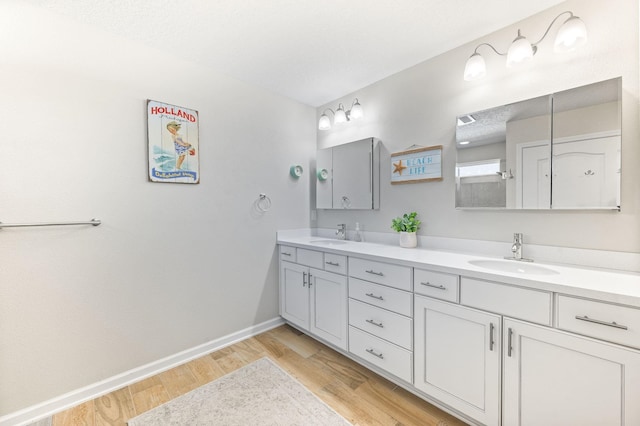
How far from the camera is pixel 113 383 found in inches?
70.9

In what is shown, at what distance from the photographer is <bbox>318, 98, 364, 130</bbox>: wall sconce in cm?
254

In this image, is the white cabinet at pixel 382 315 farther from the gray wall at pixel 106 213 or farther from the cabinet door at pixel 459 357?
the gray wall at pixel 106 213

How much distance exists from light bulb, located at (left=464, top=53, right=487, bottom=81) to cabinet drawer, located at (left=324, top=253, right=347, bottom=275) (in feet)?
4.95

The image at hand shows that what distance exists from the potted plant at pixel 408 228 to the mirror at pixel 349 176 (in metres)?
0.35

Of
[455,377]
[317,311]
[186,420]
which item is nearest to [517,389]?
A: [455,377]

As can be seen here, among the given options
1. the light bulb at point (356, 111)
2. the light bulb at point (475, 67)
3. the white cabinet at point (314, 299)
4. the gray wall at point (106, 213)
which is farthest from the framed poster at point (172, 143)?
the light bulb at point (475, 67)

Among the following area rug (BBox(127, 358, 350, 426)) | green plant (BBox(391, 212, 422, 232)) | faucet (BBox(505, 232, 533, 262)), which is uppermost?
green plant (BBox(391, 212, 422, 232))

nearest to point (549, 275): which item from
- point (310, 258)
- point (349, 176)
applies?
point (310, 258)

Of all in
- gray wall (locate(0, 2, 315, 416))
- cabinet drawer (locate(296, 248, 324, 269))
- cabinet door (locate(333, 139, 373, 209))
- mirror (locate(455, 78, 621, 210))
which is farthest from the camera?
cabinet door (locate(333, 139, 373, 209))

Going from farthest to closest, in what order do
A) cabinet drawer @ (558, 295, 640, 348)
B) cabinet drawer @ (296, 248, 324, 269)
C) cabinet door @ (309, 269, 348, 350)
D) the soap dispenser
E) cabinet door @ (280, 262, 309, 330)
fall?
the soap dispenser < cabinet door @ (280, 262, 309, 330) < cabinet drawer @ (296, 248, 324, 269) < cabinet door @ (309, 269, 348, 350) < cabinet drawer @ (558, 295, 640, 348)

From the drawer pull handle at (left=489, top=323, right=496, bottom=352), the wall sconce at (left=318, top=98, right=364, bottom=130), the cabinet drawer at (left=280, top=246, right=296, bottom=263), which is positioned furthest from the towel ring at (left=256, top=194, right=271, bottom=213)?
the drawer pull handle at (left=489, top=323, right=496, bottom=352)

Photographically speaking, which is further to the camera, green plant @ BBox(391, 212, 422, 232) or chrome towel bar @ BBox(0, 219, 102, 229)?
green plant @ BBox(391, 212, 422, 232)

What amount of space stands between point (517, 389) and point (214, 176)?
2.40 meters

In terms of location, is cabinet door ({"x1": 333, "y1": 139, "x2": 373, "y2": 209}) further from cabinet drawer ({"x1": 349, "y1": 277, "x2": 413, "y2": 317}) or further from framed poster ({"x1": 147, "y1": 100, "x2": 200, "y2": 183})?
framed poster ({"x1": 147, "y1": 100, "x2": 200, "y2": 183})
